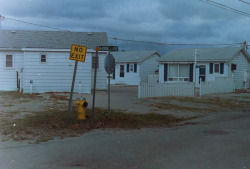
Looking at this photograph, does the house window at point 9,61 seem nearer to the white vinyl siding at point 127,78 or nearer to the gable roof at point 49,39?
the gable roof at point 49,39

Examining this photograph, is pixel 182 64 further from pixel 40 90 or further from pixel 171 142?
pixel 171 142

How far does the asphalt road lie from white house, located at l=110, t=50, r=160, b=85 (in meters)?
28.5

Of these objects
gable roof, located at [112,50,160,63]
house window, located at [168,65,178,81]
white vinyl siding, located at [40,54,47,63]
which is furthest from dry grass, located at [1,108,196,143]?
gable roof, located at [112,50,160,63]

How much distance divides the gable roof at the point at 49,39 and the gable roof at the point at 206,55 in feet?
33.0

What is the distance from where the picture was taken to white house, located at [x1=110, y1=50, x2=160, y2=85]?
38.8 meters

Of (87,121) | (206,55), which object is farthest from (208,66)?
(87,121)

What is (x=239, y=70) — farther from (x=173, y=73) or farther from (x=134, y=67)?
(x=134, y=67)

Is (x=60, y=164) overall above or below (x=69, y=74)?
below

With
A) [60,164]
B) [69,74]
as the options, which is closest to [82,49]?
[60,164]

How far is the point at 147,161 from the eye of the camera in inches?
253

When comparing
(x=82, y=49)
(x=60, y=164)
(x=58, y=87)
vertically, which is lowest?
(x=60, y=164)

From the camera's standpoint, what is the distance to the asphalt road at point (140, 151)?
6215 millimetres

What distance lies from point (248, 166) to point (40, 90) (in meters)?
17.5

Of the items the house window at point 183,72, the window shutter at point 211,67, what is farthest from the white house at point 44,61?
the window shutter at point 211,67
